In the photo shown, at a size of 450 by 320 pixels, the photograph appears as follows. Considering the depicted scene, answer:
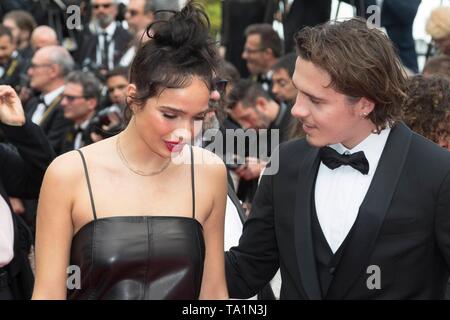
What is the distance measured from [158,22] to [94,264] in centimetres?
87

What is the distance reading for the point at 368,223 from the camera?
2781 millimetres

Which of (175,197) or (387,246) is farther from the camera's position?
(175,197)

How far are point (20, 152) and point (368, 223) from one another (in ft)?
6.88

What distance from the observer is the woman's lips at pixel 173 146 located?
2.88m

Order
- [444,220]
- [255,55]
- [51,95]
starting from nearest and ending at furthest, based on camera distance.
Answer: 1. [444,220]
2. [255,55]
3. [51,95]

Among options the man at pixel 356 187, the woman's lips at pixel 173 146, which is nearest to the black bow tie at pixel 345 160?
the man at pixel 356 187

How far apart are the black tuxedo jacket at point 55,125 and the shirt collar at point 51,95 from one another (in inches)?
11.6

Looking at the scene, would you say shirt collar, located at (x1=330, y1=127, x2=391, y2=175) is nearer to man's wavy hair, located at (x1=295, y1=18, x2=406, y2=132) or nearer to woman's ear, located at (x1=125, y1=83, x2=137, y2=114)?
man's wavy hair, located at (x1=295, y1=18, x2=406, y2=132)

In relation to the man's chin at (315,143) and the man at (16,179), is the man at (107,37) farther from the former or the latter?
the man's chin at (315,143)

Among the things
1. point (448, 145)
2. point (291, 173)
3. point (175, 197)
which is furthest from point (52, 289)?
point (448, 145)

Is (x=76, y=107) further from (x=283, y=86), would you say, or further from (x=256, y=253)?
(x=256, y=253)

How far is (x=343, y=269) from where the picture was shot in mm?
2822

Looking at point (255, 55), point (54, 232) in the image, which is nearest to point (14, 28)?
point (255, 55)
